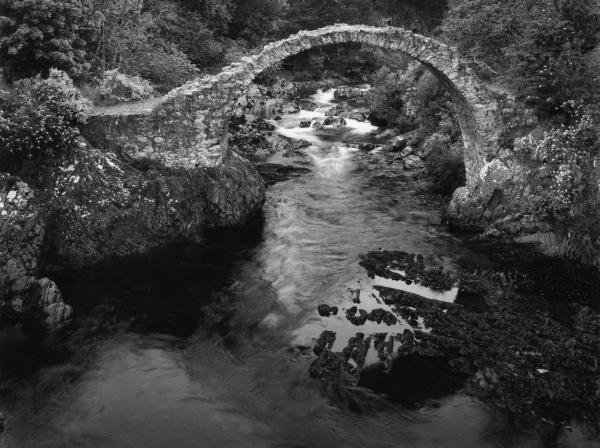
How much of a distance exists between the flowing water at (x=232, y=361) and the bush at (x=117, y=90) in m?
5.72

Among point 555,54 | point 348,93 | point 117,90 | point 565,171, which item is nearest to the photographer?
point 565,171

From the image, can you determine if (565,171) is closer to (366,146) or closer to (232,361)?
(232,361)

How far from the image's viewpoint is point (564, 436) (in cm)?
877

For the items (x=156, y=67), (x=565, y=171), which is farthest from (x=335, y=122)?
(x=565, y=171)

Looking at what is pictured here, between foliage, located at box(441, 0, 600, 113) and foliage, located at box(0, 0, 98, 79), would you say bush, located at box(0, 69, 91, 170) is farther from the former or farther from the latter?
foliage, located at box(441, 0, 600, 113)

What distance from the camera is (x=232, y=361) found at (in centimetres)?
1080

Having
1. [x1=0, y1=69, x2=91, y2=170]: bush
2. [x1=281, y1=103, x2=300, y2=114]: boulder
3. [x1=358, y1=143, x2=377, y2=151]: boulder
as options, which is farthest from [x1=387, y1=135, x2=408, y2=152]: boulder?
[x1=0, y1=69, x2=91, y2=170]: bush

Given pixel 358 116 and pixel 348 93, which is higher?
pixel 348 93

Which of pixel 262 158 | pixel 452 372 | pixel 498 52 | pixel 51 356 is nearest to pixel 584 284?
pixel 452 372

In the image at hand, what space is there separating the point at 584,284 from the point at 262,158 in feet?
47.9

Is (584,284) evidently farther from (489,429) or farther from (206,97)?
(206,97)

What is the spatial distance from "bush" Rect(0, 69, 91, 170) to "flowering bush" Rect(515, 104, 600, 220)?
44.3 ft

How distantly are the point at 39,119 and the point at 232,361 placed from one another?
871cm

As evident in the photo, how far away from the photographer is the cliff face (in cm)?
1227
